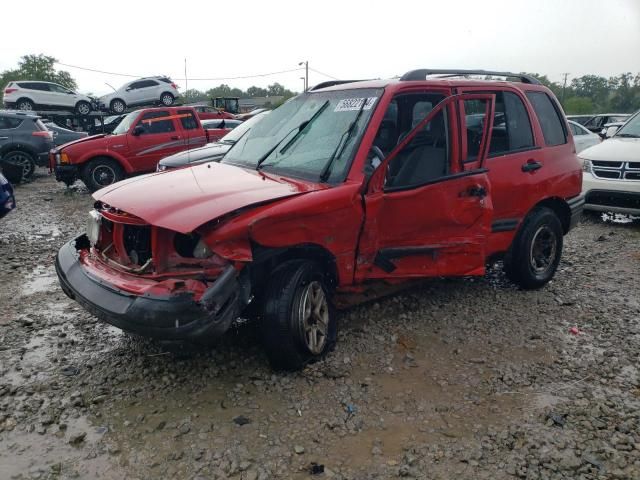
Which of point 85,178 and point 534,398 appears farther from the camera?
point 85,178

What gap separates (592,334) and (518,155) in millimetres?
1591

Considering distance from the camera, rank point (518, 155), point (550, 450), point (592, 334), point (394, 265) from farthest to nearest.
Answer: point (518, 155)
point (592, 334)
point (394, 265)
point (550, 450)

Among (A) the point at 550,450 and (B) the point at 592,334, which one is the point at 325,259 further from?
(B) the point at 592,334

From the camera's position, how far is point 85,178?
1044 centimetres

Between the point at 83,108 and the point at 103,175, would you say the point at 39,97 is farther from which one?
the point at 103,175

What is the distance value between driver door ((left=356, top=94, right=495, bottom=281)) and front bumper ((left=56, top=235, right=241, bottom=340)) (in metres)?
1.03

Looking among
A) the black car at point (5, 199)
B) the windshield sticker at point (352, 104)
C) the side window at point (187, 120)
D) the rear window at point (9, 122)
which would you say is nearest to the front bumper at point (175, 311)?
the windshield sticker at point (352, 104)

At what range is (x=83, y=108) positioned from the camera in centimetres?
2212

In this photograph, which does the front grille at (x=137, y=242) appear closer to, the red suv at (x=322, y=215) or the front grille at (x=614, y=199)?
the red suv at (x=322, y=215)

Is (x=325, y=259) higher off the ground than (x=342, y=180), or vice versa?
(x=342, y=180)

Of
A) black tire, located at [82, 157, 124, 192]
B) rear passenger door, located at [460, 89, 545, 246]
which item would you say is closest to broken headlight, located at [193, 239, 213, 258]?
rear passenger door, located at [460, 89, 545, 246]

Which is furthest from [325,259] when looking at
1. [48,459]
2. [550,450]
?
[48,459]

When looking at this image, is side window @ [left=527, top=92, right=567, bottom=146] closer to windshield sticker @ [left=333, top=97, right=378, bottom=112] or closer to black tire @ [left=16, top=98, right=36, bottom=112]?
windshield sticker @ [left=333, top=97, right=378, bottom=112]

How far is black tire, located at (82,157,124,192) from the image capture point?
412 inches
